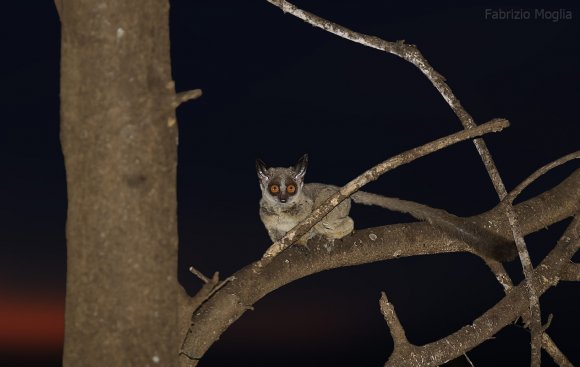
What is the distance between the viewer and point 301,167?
730 cm

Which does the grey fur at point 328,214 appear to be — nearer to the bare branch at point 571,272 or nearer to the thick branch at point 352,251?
the thick branch at point 352,251

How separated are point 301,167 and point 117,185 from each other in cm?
355

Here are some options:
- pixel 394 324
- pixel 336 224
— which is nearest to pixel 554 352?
pixel 394 324

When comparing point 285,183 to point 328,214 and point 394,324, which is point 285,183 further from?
point 394,324

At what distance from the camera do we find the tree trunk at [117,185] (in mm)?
3924

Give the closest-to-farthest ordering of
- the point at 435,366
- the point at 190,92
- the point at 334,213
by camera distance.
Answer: the point at 190,92, the point at 435,366, the point at 334,213

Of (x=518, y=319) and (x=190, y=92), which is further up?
(x=190, y=92)

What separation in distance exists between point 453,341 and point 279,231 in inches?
87.6

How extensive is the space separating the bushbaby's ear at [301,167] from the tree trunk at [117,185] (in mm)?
→ 3274

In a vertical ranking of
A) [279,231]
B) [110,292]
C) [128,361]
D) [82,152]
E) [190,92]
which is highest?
Result: [279,231]

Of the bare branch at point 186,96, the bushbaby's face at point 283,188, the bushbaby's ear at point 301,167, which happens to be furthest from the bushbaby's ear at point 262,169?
the bare branch at point 186,96

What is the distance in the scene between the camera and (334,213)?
6.72 metres

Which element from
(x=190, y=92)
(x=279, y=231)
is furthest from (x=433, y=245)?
(x=190, y=92)

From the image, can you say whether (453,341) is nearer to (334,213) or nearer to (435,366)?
(435,366)
